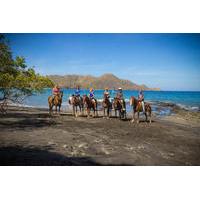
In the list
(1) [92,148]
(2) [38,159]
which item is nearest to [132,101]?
(1) [92,148]

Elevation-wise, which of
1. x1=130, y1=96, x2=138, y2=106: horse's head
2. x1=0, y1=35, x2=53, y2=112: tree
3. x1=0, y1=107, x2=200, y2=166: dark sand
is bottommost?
x1=0, y1=107, x2=200, y2=166: dark sand

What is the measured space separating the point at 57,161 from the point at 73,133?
11.0 feet

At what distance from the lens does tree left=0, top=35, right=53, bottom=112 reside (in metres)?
8.33

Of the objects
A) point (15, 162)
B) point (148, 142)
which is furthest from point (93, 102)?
point (15, 162)

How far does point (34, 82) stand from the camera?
9664mm

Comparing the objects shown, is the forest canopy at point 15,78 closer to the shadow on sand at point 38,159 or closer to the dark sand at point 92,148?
the dark sand at point 92,148

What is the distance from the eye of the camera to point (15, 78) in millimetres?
8695

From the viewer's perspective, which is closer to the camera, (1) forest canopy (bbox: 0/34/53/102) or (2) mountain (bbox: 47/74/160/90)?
(1) forest canopy (bbox: 0/34/53/102)

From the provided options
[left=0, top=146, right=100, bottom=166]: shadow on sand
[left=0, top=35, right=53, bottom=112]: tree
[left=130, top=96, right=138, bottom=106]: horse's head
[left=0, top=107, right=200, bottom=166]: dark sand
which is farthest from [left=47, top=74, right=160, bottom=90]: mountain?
[left=0, top=146, right=100, bottom=166]: shadow on sand

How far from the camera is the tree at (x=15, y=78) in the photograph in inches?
328

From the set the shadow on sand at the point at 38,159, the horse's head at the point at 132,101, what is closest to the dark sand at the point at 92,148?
the shadow on sand at the point at 38,159

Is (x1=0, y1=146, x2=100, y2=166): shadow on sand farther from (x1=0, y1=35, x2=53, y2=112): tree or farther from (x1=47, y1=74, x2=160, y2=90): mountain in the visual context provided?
(x1=47, y1=74, x2=160, y2=90): mountain

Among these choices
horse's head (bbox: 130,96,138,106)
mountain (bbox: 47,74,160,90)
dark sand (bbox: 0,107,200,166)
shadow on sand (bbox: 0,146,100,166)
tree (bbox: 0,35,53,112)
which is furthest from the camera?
mountain (bbox: 47,74,160,90)
